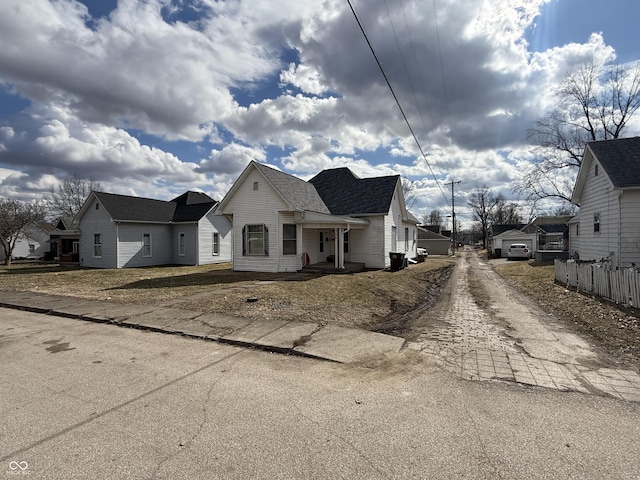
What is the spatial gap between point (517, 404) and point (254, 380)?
122 inches

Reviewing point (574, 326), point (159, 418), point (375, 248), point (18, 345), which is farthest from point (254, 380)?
point (375, 248)

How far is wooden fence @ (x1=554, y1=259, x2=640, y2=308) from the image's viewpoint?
8.34 m

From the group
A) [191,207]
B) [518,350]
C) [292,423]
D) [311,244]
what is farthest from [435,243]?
[292,423]

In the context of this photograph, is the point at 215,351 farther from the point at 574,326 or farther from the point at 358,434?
the point at 574,326

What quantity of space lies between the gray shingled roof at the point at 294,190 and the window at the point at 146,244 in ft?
39.5

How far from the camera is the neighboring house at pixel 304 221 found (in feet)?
53.9

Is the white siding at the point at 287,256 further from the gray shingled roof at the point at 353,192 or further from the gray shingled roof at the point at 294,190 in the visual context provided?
the gray shingled roof at the point at 353,192

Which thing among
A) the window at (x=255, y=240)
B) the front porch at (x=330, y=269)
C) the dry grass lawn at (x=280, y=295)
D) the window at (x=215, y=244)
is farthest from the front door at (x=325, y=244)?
the window at (x=215, y=244)

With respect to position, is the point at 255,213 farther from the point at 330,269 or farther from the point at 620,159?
the point at 620,159

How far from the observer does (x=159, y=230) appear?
25.0 metres

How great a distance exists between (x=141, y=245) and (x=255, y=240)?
37.7ft

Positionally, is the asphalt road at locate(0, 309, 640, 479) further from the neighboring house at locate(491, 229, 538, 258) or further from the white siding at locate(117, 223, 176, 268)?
the neighboring house at locate(491, 229, 538, 258)

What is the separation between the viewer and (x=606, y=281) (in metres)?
9.73

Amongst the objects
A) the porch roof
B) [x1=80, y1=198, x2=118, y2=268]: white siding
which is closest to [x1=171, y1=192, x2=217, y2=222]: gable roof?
[x1=80, y1=198, x2=118, y2=268]: white siding
